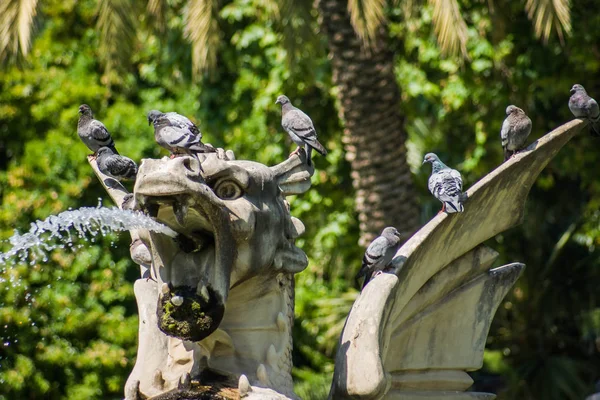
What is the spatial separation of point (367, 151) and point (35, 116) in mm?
6045

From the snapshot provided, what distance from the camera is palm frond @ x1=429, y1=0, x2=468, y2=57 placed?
391 inches

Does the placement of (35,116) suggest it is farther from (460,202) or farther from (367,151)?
(460,202)

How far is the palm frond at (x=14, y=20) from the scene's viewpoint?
10.4m

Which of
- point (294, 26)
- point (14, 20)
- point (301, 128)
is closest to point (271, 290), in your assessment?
point (301, 128)

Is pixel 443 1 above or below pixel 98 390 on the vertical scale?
above

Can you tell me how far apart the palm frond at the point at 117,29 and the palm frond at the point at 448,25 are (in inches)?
106

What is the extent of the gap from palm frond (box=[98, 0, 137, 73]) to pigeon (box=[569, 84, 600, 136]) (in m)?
5.70

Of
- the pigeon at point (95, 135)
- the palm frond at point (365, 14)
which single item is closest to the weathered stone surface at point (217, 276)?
the pigeon at point (95, 135)

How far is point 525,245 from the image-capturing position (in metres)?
15.1

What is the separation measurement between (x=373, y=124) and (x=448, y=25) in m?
1.48

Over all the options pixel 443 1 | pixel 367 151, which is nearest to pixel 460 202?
pixel 443 1

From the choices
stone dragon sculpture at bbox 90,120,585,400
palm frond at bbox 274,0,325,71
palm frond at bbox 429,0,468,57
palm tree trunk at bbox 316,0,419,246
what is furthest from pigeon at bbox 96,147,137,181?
palm tree trunk at bbox 316,0,419,246

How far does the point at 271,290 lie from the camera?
4.76m

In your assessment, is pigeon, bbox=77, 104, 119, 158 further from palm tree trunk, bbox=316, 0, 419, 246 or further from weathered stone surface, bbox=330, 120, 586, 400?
palm tree trunk, bbox=316, 0, 419, 246
